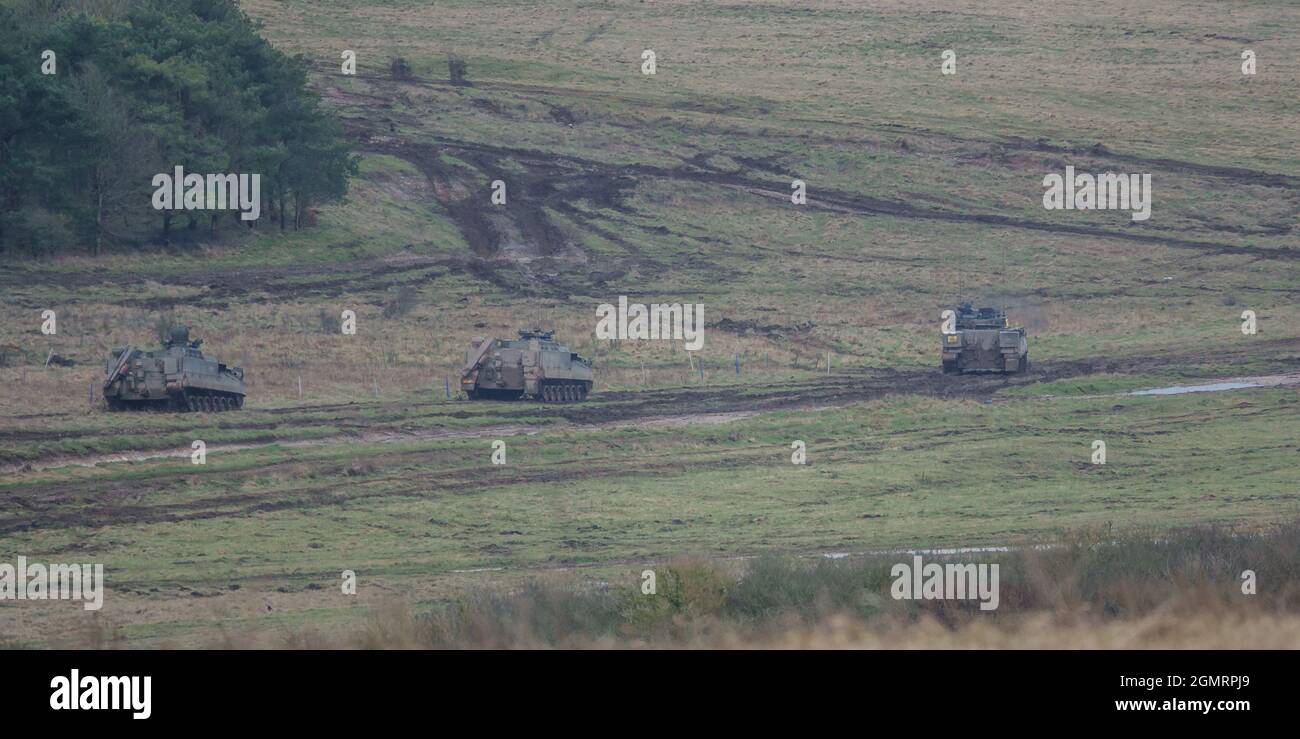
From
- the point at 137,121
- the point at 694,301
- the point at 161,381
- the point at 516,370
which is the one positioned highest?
the point at 137,121

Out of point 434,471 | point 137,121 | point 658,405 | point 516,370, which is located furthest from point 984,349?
point 137,121

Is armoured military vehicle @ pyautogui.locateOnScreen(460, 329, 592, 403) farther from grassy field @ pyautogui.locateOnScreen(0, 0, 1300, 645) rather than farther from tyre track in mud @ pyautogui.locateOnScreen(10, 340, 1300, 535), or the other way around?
tyre track in mud @ pyautogui.locateOnScreen(10, 340, 1300, 535)

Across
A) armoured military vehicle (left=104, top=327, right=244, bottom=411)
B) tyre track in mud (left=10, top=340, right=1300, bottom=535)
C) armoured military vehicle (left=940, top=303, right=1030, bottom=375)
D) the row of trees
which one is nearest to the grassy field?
tyre track in mud (left=10, top=340, right=1300, bottom=535)

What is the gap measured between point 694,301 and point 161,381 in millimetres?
28465

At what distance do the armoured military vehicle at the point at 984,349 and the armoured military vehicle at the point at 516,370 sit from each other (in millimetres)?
12515

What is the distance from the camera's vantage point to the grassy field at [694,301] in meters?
27.3

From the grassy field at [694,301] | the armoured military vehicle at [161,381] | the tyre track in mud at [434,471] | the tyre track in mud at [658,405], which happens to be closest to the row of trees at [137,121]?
the grassy field at [694,301]

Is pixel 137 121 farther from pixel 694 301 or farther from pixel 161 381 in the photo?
pixel 161 381

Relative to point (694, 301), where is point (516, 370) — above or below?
below

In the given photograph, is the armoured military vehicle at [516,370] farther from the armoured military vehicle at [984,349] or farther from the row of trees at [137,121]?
the row of trees at [137,121]

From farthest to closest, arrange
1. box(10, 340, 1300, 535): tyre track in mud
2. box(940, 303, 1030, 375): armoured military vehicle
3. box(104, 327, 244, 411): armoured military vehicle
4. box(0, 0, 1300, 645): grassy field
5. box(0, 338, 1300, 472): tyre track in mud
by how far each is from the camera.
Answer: box(940, 303, 1030, 375): armoured military vehicle < box(104, 327, 244, 411): armoured military vehicle < box(0, 338, 1300, 472): tyre track in mud < box(10, 340, 1300, 535): tyre track in mud < box(0, 0, 1300, 645): grassy field

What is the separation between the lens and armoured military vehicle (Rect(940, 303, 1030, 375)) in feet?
157

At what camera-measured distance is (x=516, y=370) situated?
43.4 meters

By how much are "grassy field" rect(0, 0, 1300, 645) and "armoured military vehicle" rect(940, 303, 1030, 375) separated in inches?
31.7
